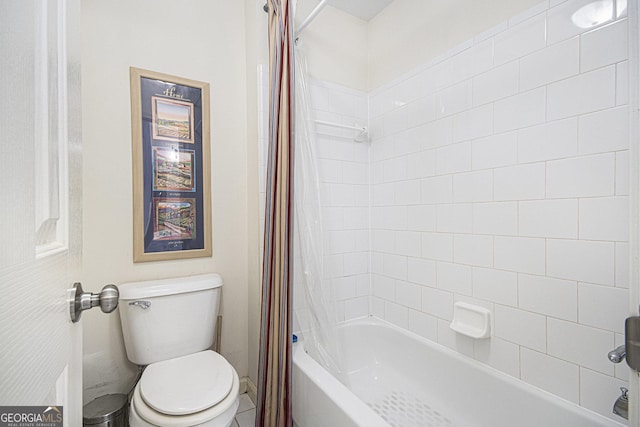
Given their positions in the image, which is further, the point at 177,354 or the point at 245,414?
the point at 245,414

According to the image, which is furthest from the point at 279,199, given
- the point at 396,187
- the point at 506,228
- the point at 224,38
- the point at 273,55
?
the point at 224,38

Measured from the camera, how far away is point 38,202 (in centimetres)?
33

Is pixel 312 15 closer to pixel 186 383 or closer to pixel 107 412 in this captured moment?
pixel 186 383

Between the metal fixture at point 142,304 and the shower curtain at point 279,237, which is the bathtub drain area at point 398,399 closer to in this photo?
the shower curtain at point 279,237

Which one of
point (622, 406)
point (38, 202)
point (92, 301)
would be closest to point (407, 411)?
point (622, 406)

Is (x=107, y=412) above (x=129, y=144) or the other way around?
the other way around

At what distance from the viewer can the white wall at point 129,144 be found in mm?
1481

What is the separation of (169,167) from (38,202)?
1.44 metres

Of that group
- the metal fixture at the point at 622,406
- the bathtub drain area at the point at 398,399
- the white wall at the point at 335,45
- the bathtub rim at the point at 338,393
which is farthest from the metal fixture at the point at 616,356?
the white wall at the point at 335,45

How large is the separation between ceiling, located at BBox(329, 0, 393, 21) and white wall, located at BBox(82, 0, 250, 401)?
2.05 feet

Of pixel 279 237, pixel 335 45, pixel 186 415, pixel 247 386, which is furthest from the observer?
pixel 335 45

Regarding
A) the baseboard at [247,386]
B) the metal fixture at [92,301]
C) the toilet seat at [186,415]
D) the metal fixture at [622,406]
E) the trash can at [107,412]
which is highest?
the metal fixture at [92,301]

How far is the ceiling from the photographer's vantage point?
1912mm

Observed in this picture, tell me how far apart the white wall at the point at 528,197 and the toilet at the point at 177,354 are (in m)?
1.11
